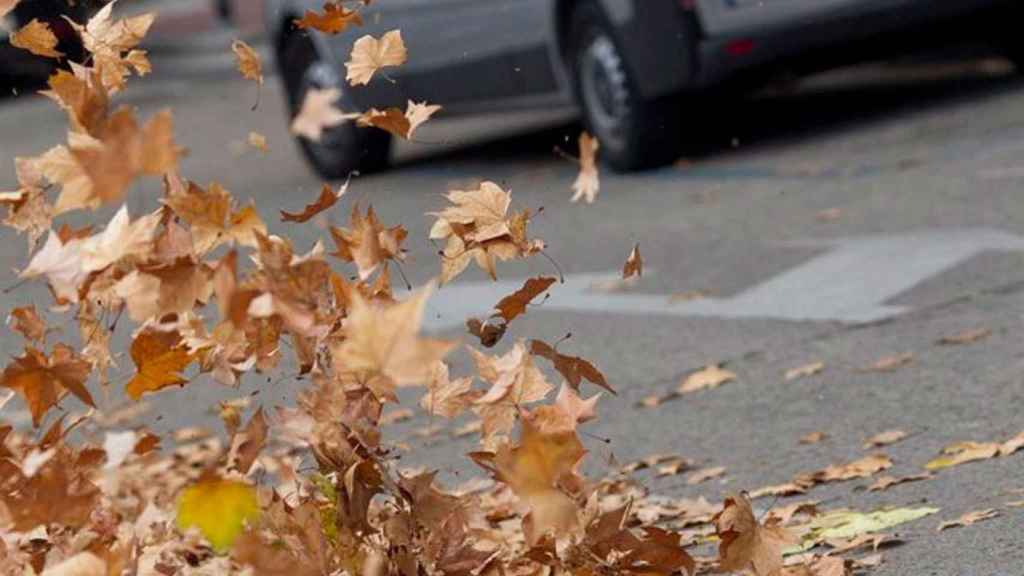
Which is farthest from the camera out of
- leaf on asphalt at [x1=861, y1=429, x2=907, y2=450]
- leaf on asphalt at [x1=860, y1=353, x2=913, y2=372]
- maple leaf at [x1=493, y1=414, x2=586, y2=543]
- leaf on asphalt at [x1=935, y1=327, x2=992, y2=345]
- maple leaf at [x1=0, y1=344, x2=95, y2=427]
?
leaf on asphalt at [x1=935, y1=327, x2=992, y2=345]

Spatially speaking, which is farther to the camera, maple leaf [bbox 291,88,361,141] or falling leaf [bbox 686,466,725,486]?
falling leaf [bbox 686,466,725,486]

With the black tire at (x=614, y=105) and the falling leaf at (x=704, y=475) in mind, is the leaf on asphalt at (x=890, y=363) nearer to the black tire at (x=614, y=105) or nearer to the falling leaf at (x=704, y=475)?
the falling leaf at (x=704, y=475)

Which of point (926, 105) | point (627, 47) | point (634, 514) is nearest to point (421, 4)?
point (627, 47)

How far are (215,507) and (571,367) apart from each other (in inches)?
37.5

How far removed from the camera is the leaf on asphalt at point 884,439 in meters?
5.69

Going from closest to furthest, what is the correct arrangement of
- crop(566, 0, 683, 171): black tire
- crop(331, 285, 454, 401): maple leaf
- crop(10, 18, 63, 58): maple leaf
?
crop(331, 285, 454, 401): maple leaf
crop(10, 18, 63, 58): maple leaf
crop(566, 0, 683, 171): black tire

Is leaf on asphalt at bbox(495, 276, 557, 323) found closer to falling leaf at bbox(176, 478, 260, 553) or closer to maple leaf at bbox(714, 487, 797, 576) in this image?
maple leaf at bbox(714, 487, 797, 576)

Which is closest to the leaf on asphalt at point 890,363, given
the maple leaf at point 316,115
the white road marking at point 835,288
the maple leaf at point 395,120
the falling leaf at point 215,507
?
the white road marking at point 835,288

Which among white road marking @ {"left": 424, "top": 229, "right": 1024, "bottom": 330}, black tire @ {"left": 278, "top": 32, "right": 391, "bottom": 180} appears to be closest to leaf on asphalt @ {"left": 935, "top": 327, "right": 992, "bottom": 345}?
white road marking @ {"left": 424, "top": 229, "right": 1024, "bottom": 330}

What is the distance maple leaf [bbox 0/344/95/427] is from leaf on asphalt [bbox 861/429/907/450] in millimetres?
2248

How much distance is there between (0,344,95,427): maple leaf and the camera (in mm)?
3830

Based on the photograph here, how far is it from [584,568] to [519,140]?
402 inches

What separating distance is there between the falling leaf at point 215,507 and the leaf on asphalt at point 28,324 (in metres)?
1.11

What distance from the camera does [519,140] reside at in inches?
560
